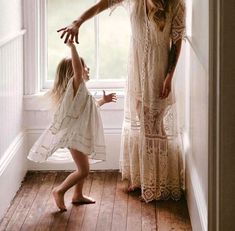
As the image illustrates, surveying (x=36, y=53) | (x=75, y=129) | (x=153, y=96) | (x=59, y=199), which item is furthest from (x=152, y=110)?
(x=36, y=53)

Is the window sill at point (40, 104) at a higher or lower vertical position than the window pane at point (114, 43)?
lower

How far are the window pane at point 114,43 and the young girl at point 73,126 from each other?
760mm

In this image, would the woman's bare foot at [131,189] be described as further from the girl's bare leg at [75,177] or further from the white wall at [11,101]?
the white wall at [11,101]

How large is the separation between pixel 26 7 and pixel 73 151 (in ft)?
3.44

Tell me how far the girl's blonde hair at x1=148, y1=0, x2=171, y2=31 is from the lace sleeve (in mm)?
53

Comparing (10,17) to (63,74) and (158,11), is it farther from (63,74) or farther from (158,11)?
(158,11)

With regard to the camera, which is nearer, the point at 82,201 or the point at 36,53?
the point at 82,201

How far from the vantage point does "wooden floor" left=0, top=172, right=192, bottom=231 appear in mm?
3105

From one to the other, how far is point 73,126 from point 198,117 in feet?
2.53

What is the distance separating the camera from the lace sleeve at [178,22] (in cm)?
332

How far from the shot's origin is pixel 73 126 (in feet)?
10.9
